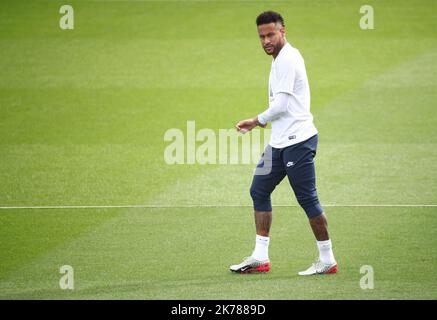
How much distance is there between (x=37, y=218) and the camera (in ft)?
28.3

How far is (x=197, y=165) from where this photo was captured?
1087 cm

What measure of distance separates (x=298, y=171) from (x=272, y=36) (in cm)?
111

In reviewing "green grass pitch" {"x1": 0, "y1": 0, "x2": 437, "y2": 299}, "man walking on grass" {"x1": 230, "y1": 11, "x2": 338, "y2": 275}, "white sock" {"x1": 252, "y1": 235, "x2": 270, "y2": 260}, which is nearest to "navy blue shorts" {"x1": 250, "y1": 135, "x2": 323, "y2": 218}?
"man walking on grass" {"x1": 230, "y1": 11, "x2": 338, "y2": 275}

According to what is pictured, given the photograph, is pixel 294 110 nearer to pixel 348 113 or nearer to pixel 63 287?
pixel 63 287

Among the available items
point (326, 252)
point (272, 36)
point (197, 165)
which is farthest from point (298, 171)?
point (197, 165)

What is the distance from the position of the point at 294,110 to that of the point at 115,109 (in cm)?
685

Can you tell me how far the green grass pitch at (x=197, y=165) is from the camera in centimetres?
699

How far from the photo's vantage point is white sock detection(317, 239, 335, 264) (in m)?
6.83

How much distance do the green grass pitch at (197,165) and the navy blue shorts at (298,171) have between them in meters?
0.64

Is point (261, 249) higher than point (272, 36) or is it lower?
lower

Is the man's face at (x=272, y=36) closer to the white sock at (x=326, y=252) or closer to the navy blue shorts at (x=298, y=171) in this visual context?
the navy blue shorts at (x=298, y=171)

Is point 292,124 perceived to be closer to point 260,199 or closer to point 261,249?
point 260,199
